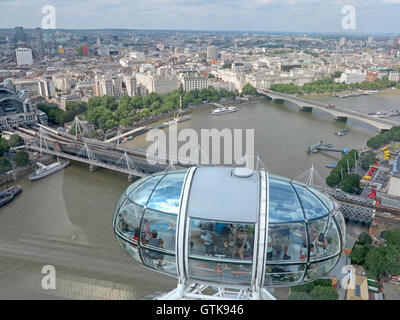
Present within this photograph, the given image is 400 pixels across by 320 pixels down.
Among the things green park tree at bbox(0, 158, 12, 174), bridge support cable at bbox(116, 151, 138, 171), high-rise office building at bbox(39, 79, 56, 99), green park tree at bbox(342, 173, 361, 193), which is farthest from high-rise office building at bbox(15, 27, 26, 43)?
green park tree at bbox(342, 173, 361, 193)

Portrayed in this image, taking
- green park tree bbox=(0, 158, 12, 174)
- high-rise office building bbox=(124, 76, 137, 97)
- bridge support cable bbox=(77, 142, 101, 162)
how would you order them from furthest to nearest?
1. high-rise office building bbox=(124, 76, 137, 97)
2. bridge support cable bbox=(77, 142, 101, 162)
3. green park tree bbox=(0, 158, 12, 174)

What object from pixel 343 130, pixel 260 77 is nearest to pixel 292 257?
pixel 343 130

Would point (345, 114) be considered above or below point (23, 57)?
below

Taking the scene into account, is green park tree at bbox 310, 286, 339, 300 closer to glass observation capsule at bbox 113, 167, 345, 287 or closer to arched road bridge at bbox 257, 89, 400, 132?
glass observation capsule at bbox 113, 167, 345, 287

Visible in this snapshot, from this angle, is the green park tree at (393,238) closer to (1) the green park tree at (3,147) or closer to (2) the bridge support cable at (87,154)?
(2) the bridge support cable at (87,154)

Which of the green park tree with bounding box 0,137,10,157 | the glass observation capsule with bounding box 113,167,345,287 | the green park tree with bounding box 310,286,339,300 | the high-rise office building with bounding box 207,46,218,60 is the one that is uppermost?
the high-rise office building with bounding box 207,46,218,60

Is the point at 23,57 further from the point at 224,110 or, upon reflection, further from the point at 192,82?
the point at 224,110

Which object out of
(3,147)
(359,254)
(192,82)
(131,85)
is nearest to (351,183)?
(359,254)

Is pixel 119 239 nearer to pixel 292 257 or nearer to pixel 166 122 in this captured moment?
pixel 292 257
